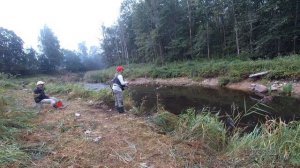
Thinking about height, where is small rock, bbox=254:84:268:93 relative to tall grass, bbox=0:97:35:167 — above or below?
below

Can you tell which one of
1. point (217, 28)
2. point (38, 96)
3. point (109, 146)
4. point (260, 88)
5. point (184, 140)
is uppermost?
point (217, 28)

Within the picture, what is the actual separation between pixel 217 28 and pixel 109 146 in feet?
88.2

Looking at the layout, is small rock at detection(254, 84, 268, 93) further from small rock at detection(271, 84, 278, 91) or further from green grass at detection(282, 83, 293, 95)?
green grass at detection(282, 83, 293, 95)

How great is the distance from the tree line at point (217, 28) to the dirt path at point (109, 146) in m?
17.7

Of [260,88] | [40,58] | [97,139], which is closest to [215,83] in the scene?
[260,88]

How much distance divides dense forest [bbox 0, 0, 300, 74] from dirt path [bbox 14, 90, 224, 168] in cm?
1714

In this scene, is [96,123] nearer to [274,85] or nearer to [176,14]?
[274,85]

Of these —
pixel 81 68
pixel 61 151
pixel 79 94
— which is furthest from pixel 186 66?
pixel 81 68

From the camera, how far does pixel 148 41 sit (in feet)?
113

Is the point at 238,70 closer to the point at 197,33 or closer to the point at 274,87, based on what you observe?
the point at 274,87

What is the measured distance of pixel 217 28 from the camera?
29.0m

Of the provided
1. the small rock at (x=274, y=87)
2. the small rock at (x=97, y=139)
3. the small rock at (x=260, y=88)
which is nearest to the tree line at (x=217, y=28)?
the small rock at (x=274, y=87)

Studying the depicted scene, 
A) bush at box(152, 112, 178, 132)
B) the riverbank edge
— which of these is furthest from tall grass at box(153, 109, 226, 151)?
the riverbank edge

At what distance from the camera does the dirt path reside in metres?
4.12
